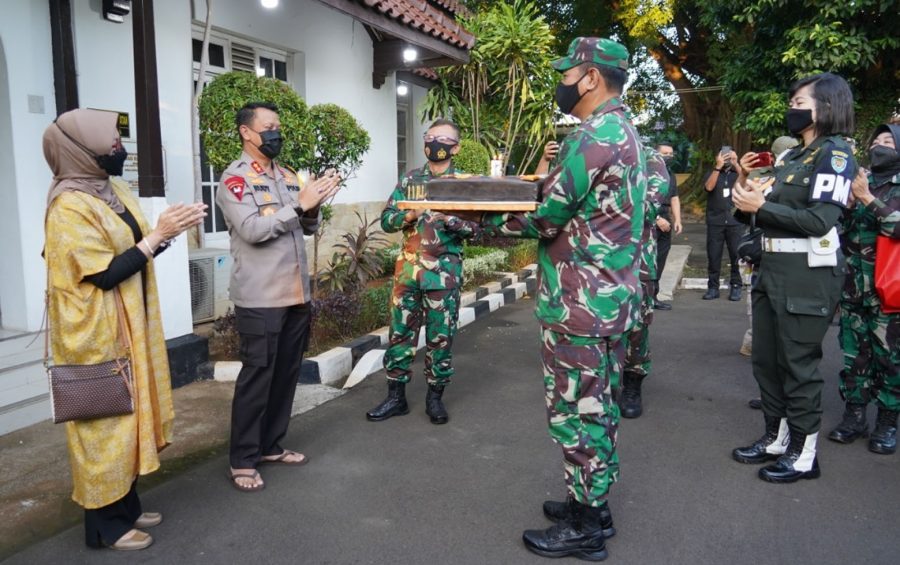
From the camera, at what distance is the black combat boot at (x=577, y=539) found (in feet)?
8.78

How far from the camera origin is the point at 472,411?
438 centimetres

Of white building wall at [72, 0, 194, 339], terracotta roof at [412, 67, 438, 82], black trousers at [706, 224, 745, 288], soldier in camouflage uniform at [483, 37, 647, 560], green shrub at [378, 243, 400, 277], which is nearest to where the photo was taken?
soldier in camouflage uniform at [483, 37, 647, 560]

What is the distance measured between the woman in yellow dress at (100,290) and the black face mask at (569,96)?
1538 mm

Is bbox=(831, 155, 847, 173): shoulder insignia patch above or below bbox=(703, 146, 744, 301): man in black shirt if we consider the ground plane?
above

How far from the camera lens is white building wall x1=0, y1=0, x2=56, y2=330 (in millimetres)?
4184

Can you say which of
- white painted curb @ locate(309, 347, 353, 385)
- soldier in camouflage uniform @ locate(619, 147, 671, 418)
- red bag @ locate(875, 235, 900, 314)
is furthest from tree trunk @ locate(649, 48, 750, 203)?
white painted curb @ locate(309, 347, 353, 385)

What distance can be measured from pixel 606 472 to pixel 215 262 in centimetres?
402

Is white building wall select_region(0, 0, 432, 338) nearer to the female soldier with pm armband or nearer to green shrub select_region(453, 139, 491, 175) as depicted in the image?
green shrub select_region(453, 139, 491, 175)

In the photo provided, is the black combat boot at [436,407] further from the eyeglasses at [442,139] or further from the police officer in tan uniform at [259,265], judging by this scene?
the eyeglasses at [442,139]

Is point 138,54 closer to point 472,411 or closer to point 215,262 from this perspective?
Result: point 215,262

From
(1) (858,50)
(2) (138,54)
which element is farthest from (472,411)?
(1) (858,50)

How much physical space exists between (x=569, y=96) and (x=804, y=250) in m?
1.56

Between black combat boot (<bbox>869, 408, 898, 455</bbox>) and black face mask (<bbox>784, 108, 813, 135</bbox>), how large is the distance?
1758 millimetres

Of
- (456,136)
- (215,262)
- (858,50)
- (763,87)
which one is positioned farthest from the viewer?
(763,87)
